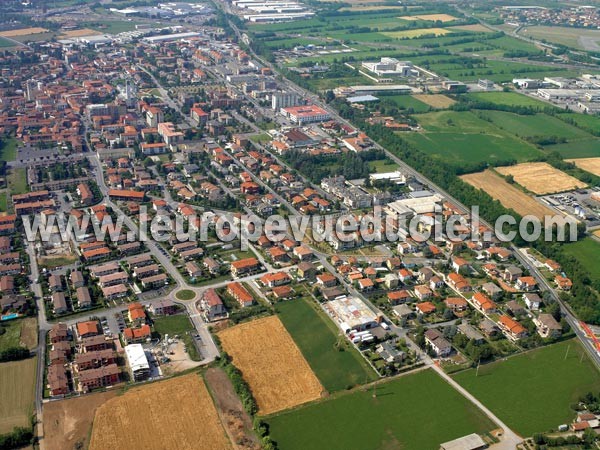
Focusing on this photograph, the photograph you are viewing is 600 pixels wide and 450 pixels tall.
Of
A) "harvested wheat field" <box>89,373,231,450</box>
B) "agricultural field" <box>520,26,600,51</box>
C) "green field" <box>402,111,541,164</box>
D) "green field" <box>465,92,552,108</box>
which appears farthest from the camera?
"agricultural field" <box>520,26,600,51</box>

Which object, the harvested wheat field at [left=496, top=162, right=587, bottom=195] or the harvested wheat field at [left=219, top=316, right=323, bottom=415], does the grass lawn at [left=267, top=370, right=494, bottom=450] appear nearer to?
the harvested wheat field at [left=219, top=316, right=323, bottom=415]

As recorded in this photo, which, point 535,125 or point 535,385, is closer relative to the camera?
point 535,385

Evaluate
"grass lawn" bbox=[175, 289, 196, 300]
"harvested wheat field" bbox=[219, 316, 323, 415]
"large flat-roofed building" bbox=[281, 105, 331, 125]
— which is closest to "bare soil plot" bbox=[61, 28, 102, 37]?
"large flat-roofed building" bbox=[281, 105, 331, 125]

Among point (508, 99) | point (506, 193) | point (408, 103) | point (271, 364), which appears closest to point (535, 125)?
point (508, 99)

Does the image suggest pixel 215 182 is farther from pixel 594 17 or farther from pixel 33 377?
pixel 594 17

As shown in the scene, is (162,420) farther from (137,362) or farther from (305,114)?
(305,114)

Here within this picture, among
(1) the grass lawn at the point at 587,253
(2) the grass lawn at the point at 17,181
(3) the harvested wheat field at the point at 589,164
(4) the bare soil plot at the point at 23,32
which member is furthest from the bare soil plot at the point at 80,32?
A: (1) the grass lawn at the point at 587,253
